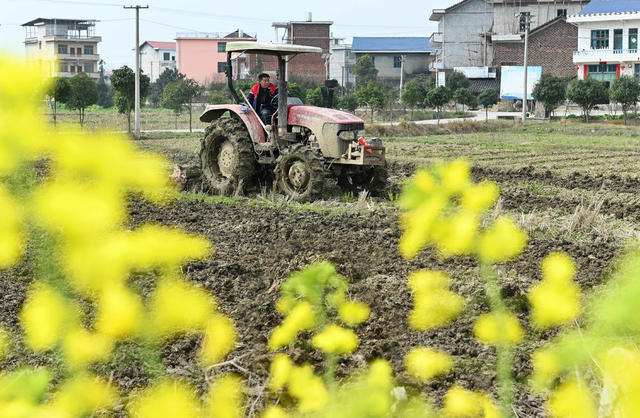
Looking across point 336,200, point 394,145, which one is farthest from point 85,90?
point 336,200

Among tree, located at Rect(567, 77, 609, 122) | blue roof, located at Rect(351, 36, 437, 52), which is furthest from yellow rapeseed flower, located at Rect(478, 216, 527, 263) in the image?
blue roof, located at Rect(351, 36, 437, 52)

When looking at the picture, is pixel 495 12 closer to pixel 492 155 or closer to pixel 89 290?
pixel 492 155

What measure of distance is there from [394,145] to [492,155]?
4903 mm

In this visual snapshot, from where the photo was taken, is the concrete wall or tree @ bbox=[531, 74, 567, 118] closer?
tree @ bbox=[531, 74, 567, 118]

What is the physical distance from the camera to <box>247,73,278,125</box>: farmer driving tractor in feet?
43.6

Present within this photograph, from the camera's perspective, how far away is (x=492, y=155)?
2358 centimetres

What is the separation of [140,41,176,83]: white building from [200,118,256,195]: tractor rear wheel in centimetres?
8893

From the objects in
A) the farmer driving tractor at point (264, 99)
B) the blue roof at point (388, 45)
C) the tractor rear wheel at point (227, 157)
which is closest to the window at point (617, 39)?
the blue roof at point (388, 45)

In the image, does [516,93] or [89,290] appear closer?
[89,290]

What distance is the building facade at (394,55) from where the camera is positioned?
8588 cm

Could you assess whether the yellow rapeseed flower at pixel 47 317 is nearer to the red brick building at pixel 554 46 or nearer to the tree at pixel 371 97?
the tree at pixel 371 97

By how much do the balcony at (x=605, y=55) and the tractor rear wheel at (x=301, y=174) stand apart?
47619mm

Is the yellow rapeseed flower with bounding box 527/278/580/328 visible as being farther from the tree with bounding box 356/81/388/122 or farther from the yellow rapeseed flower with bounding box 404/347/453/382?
the tree with bounding box 356/81/388/122

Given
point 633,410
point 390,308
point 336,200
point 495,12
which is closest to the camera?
point 633,410
